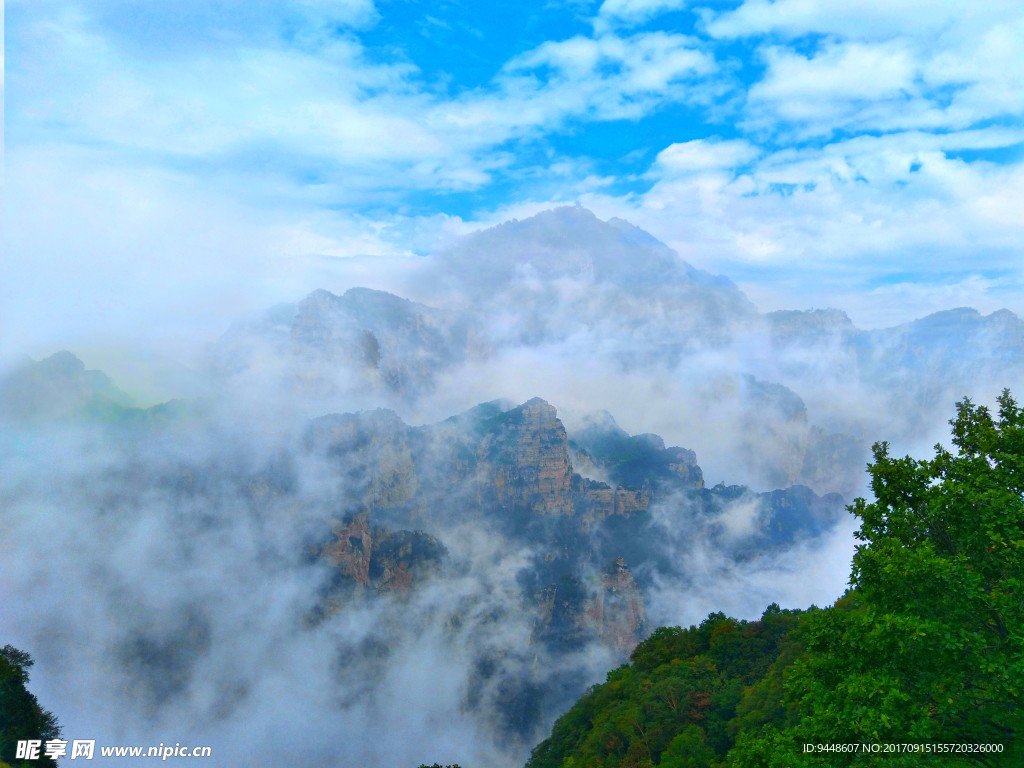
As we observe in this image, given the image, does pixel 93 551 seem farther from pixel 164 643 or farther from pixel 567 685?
pixel 567 685

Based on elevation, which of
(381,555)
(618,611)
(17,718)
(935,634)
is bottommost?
(17,718)

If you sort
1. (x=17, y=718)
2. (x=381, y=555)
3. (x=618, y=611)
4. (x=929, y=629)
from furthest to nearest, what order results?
(x=618, y=611) → (x=381, y=555) → (x=17, y=718) → (x=929, y=629)

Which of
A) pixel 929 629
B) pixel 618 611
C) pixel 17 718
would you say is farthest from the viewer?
pixel 618 611

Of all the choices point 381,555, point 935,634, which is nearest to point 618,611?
point 381,555

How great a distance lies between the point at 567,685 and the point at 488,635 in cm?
2318

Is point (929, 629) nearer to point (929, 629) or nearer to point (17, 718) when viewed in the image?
point (929, 629)

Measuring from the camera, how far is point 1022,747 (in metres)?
16.1

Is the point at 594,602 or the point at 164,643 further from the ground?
the point at 594,602

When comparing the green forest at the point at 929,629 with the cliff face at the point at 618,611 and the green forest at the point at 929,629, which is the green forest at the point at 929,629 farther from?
the cliff face at the point at 618,611

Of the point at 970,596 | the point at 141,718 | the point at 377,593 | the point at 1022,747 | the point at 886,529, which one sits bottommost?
the point at 141,718

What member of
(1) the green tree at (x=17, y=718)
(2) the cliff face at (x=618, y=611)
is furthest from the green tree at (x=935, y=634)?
(2) the cliff face at (x=618, y=611)

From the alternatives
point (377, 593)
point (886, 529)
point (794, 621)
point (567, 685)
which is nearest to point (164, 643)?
point (377, 593)

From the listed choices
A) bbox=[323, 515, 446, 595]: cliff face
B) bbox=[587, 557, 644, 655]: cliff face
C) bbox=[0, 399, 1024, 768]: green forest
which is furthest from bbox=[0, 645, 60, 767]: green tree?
bbox=[587, 557, 644, 655]: cliff face

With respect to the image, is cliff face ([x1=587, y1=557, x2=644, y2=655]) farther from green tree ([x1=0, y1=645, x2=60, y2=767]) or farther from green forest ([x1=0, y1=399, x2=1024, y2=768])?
green forest ([x1=0, y1=399, x2=1024, y2=768])
